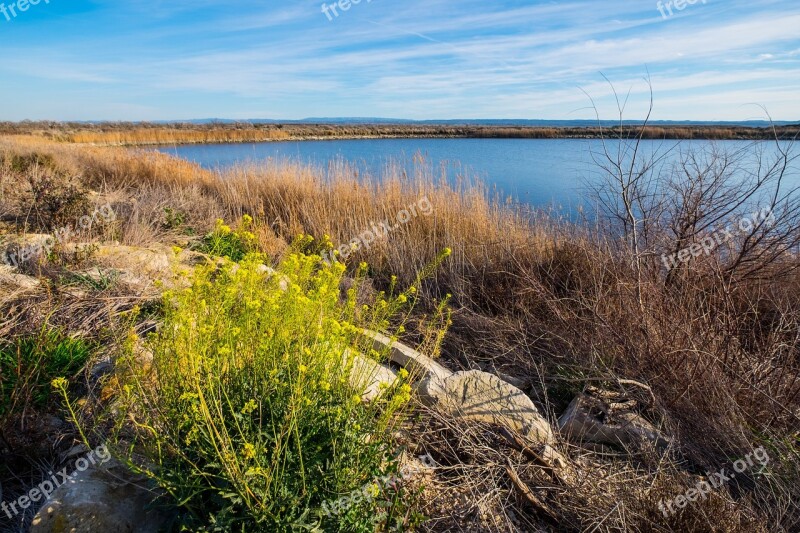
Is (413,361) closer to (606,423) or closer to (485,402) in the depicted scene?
(485,402)

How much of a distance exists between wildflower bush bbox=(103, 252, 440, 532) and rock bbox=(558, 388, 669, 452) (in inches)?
54.4

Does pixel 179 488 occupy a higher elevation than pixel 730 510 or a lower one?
higher

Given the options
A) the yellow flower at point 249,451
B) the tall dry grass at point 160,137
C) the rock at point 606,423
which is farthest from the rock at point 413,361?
the tall dry grass at point 160,137

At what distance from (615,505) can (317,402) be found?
1342 mm

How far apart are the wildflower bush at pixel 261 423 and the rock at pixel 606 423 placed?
4.54 ft

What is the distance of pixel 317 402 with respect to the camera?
6.02ft

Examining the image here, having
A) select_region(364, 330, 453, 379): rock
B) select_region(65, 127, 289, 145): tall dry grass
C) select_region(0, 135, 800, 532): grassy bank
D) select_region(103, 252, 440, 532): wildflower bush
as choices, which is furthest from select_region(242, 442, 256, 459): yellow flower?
select_region(65, 127, 289, 145): tall dry grass

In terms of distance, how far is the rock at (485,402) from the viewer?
2736 millimetres

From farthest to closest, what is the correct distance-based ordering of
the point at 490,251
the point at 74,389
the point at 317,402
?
the point at 490,251, the point at 74,389, the point at 317,402

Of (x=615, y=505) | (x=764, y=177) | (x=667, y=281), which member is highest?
(x=764, y=177)

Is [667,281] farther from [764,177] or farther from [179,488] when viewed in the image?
[179,488]

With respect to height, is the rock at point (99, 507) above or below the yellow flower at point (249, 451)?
below

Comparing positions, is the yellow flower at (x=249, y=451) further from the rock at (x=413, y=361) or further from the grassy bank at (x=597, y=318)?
the rock at (x=413, y=361)

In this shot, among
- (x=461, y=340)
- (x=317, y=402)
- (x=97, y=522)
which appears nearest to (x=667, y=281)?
(x=461, y=340)
